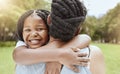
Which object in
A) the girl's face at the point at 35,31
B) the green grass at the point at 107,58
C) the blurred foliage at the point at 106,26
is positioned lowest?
the green grass at the point at 107,58

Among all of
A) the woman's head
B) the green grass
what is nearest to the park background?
the green grass

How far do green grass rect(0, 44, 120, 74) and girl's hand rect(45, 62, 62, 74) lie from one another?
2.55 m

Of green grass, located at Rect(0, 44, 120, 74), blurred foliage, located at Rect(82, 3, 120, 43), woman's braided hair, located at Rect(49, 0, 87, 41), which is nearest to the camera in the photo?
woman's braided hair, located at Rect(49, 0, 87, 41)

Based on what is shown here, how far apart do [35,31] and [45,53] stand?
0.28 ft

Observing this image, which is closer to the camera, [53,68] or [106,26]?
[53,68]

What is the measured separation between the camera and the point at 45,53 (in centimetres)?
82

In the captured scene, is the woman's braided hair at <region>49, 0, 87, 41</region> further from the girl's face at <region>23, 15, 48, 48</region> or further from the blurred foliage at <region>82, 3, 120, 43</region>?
the blurred foliage at <region>82, 3, 120, 43</region>

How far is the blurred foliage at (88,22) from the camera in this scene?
3.16m

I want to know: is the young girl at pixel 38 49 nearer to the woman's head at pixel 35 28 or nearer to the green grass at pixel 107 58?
the woman's head at pixel 35 28

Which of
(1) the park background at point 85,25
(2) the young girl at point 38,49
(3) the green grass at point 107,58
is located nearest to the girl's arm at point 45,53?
(2) the young girl at point 38,49

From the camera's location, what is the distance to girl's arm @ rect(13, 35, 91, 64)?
81 cm

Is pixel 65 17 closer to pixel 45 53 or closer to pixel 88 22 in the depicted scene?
pixel 45 53

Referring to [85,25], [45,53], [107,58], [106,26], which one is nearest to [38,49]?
[45,53]

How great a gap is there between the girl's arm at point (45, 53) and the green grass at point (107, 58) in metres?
2.54
